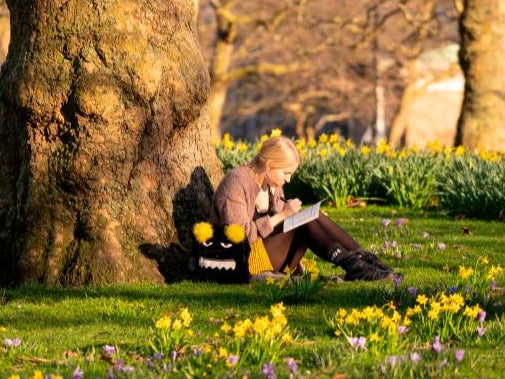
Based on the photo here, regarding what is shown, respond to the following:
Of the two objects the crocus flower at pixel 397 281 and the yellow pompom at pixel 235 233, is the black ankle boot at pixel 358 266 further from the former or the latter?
the yellow pompom at pixel 235 233

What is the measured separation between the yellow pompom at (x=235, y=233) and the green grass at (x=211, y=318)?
0.32 metres

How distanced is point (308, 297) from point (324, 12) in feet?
109

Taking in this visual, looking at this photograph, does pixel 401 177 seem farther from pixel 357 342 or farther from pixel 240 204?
pixel 357 342

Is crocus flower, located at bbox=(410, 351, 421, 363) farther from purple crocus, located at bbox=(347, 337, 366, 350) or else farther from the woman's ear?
the woman's ear

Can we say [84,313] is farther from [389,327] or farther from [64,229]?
[389,327]

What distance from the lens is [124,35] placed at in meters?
7.70

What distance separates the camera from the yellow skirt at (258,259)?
305 inches

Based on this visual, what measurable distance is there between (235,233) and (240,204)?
29 cm

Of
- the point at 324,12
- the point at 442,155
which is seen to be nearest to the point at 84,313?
the point at 442,155

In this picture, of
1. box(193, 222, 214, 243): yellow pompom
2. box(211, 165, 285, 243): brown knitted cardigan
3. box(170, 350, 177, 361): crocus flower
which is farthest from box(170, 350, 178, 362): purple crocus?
box(211, 165, 285, 243): brown knitted cardigan

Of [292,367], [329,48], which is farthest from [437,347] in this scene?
[329,48]

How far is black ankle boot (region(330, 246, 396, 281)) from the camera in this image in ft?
24.9

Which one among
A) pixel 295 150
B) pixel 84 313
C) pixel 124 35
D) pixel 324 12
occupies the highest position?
pixel 324 12

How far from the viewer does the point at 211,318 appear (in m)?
6.49
